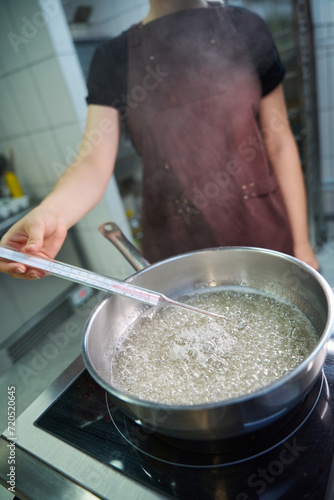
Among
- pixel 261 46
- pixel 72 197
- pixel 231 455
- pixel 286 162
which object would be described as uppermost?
pixel 261 46

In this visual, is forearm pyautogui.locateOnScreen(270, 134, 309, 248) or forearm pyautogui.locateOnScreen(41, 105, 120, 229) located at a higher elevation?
forearm pyautogui.locateOnScreen(41, 105, 120, 229)

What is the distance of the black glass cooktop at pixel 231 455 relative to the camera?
429 mm

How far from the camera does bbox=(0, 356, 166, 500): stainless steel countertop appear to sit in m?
0.46

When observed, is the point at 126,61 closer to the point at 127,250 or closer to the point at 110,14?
the point at 110,14

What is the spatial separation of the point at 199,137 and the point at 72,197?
49 centimetres

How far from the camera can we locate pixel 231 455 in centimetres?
48

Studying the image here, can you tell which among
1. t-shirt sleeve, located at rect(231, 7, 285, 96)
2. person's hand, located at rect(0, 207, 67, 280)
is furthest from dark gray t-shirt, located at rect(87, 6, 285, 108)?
person's hand, located at rect(0, 207, 67, 280)

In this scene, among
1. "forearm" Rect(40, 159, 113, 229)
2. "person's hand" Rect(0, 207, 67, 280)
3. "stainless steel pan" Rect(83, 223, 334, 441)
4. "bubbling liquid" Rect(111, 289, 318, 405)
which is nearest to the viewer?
"stainless steel pan" Rect(83, 223, 334, 441)

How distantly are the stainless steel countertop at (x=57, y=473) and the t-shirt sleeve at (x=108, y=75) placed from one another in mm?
1042

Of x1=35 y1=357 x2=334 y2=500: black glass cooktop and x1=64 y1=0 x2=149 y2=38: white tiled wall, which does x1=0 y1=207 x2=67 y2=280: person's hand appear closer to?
x1=35 y1=357 x2=334 y2=500: black glass cooktop

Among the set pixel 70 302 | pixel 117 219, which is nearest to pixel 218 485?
pixel 70 302

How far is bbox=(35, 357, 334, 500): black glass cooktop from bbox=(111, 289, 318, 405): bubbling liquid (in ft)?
0.20

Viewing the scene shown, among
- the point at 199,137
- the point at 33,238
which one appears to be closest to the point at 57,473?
the point at 33,238

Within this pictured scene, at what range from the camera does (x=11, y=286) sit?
1.15m
